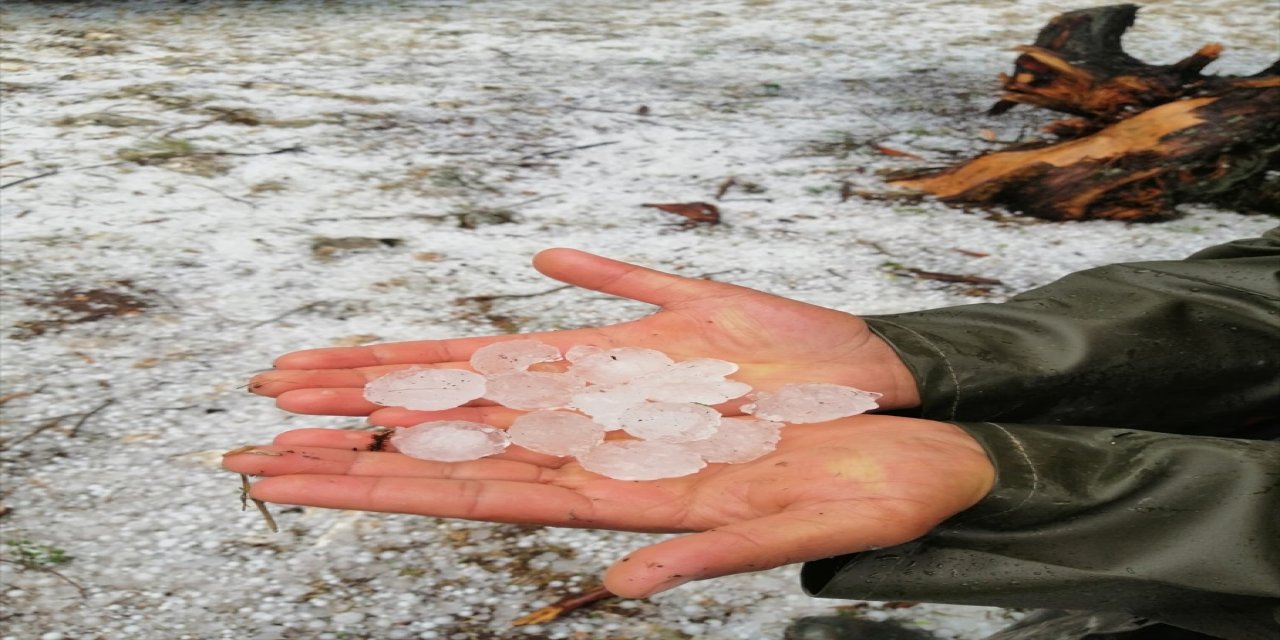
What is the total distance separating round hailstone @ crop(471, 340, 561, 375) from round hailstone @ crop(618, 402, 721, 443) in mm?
186

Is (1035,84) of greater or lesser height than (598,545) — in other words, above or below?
above

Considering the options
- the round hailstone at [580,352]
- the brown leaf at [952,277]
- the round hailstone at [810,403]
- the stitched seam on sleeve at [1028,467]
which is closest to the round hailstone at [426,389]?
the round hailstone at [580,352]

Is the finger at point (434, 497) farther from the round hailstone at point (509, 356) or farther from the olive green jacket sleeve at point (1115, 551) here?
the round hailstone at point (509, 356)

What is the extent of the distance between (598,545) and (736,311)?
0.47m

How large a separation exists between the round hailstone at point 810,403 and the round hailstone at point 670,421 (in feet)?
0.21

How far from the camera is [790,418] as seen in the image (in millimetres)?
1777

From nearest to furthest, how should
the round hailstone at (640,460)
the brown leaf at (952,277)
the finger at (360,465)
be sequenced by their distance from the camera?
the finger at (360,465) < the round hailstone at (640,460) < the brown leaf at (952,277)

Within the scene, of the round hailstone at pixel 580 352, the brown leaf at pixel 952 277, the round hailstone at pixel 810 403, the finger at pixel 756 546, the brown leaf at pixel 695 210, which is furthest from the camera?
the brown leaf at pixel 695 210

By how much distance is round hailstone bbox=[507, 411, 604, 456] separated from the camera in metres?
1.73

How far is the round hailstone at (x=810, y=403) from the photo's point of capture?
1.76m

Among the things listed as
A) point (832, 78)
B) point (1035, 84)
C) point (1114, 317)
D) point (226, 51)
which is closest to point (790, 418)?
point (1114, 317)

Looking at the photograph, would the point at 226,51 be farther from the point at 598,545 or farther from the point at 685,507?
the point at 685,507

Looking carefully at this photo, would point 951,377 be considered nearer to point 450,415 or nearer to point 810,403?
point 810,403

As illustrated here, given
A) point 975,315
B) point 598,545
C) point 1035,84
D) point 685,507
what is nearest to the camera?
point 685,507
